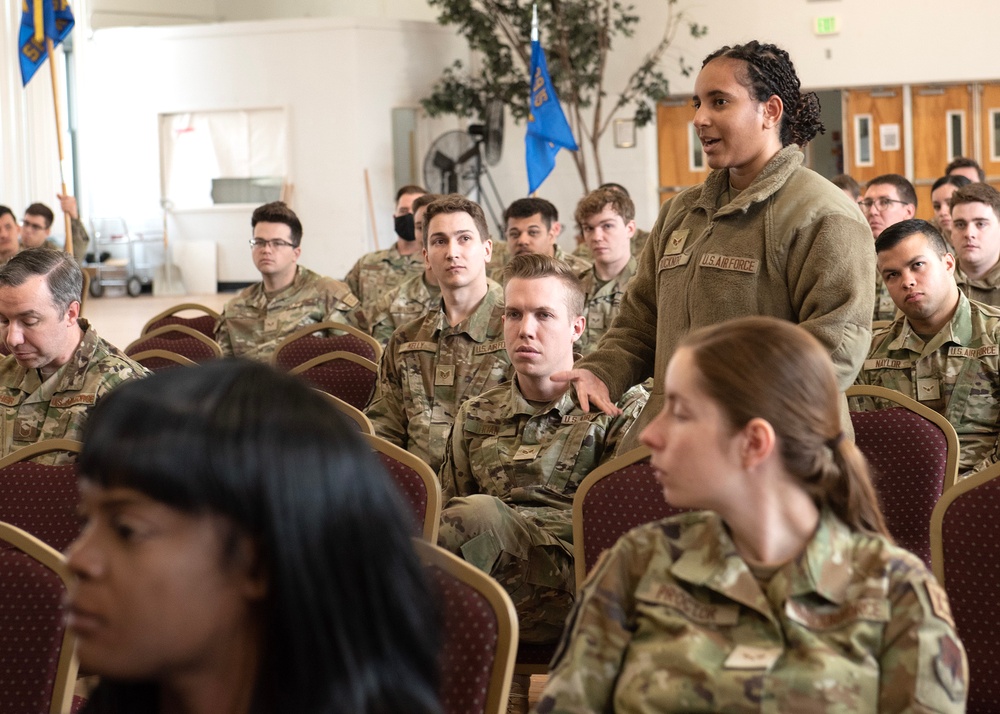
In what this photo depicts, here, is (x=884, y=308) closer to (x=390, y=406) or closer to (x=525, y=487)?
(x=390, y=406)

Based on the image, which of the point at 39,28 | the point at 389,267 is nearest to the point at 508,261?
the point at 389,267

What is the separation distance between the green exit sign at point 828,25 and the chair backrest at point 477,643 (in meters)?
12.9

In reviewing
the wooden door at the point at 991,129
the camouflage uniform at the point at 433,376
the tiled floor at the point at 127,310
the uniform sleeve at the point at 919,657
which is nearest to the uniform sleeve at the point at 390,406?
the camouflage uniform at the point at 433,376

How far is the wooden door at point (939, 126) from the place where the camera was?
43.8 ft

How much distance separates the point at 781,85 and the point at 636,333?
2.07 feet

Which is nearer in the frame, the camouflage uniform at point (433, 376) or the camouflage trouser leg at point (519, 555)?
the camouflage trouser leg at point (519, 555)

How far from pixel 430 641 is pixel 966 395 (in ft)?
10.2

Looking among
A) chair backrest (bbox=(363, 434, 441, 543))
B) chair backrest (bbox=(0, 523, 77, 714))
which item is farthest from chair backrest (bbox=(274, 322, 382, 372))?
chair backrest (bbox=(0, 523, 77, 714))

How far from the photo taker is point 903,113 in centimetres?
1353

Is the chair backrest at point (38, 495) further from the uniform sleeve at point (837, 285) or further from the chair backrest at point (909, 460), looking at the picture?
the chair backrest at point (909, 460)

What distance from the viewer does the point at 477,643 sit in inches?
64.1

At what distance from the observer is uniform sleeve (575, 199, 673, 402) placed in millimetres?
2656

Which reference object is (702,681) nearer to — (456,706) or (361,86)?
(456,706)

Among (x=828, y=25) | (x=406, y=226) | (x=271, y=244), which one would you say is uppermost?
(x=828, y=25)
